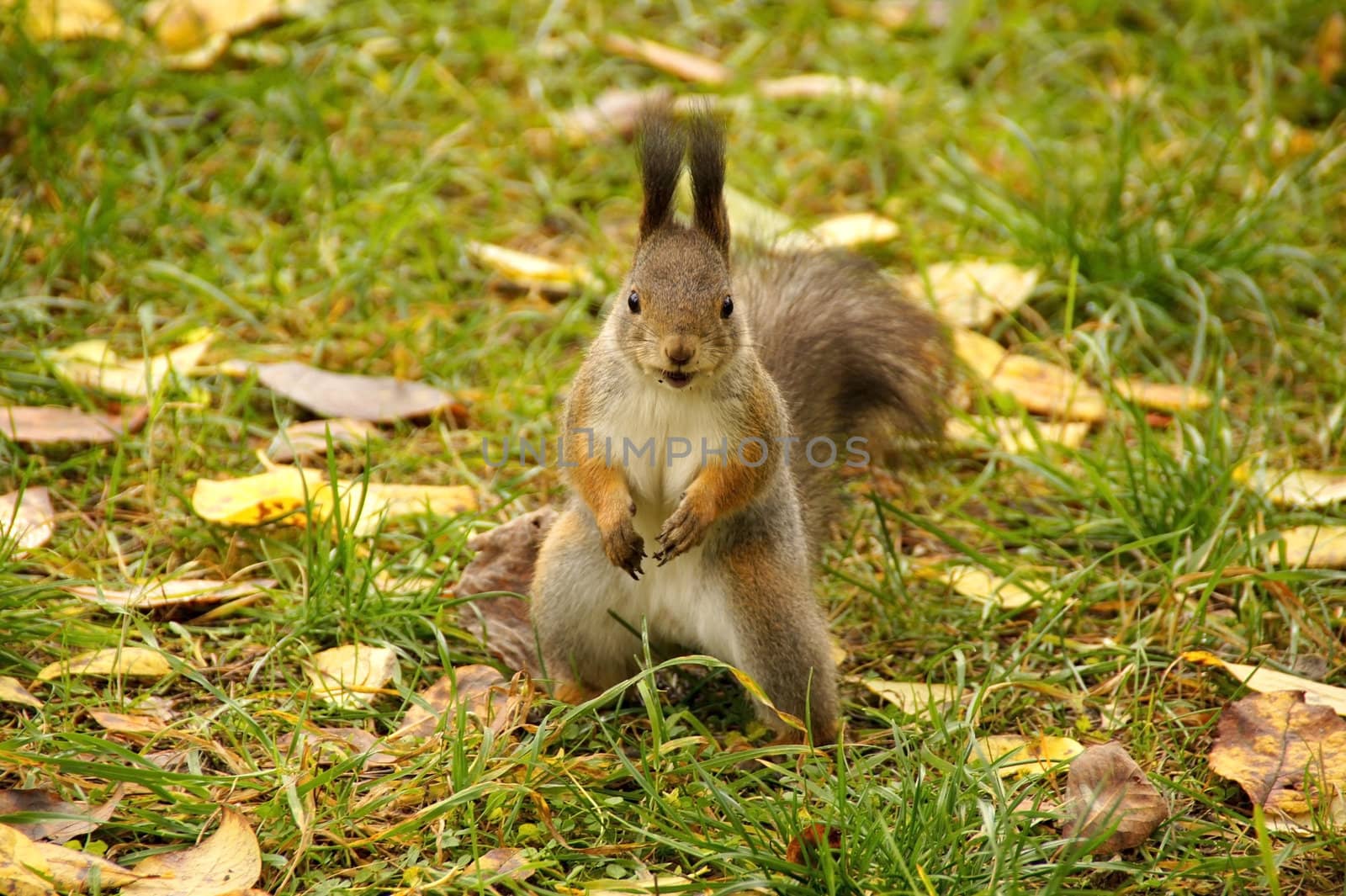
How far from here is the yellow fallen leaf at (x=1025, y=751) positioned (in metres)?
1.77

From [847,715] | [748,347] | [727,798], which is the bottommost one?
[847,715]

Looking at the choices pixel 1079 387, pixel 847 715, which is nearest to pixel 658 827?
pixel 847 715

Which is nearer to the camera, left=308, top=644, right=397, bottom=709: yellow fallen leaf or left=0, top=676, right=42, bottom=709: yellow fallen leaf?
left=0, top=676, right=42, bottom=709: yellow fallen leaf

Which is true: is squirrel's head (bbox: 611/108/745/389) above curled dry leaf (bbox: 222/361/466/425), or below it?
above

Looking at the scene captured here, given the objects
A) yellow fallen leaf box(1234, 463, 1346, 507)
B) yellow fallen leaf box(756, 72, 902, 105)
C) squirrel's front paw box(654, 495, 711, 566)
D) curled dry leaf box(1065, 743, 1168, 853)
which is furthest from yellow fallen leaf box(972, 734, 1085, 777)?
yellow fallen leaf box(756, 72, 902, 105)

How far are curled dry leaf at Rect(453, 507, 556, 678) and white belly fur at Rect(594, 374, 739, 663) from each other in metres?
0.21

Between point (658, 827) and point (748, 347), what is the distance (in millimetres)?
665

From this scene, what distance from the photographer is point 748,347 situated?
1944 mm

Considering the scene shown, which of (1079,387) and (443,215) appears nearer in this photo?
(1079,387)

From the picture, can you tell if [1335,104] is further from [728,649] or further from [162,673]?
[162,673]

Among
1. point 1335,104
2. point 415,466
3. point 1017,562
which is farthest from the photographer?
point 1335,104

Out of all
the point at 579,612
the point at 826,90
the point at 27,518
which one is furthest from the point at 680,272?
the point at 826,90

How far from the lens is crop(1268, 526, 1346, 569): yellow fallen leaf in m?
2.23

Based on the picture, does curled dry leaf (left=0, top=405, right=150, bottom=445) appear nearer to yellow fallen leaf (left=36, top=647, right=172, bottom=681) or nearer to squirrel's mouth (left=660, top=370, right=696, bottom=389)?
yellow fallen leaf (left=36, top=647, right=172, bottom=681)
